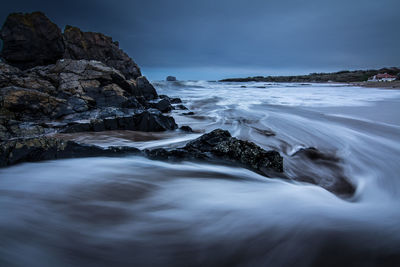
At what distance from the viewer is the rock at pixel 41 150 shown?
2.79 meters

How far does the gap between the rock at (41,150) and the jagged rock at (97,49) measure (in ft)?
56.2

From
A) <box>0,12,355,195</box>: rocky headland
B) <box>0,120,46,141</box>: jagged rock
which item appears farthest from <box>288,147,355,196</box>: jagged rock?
<box>0,120,46,141</box>: jagged rock

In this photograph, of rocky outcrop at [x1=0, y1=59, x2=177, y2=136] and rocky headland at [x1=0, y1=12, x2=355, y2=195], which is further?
rocky outcrop at [x1=0, y1=59, x2=177, y2=136]

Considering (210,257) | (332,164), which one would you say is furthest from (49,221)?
(332,164)

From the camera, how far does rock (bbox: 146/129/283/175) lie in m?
2.97

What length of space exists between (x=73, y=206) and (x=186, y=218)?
3.86 feet

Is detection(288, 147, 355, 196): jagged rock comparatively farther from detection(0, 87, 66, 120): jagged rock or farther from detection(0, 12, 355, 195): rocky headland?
detection(0, 87, 66, 120): jagged rock

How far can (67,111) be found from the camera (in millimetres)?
6582

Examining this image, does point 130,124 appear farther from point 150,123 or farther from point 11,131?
point 11,131

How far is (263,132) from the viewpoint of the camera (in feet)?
20.5

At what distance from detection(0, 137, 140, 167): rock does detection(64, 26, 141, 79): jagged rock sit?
17.1 metres

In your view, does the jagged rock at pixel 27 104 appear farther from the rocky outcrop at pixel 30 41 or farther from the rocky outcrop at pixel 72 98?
the rocky outcrop at pixel 30 41

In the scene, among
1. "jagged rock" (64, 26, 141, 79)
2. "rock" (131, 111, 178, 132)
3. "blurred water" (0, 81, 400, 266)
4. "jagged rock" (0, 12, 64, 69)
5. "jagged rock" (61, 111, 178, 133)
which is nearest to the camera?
"blurred water" (0, 81, 400, 266)

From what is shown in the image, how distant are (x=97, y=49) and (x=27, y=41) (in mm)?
11008
